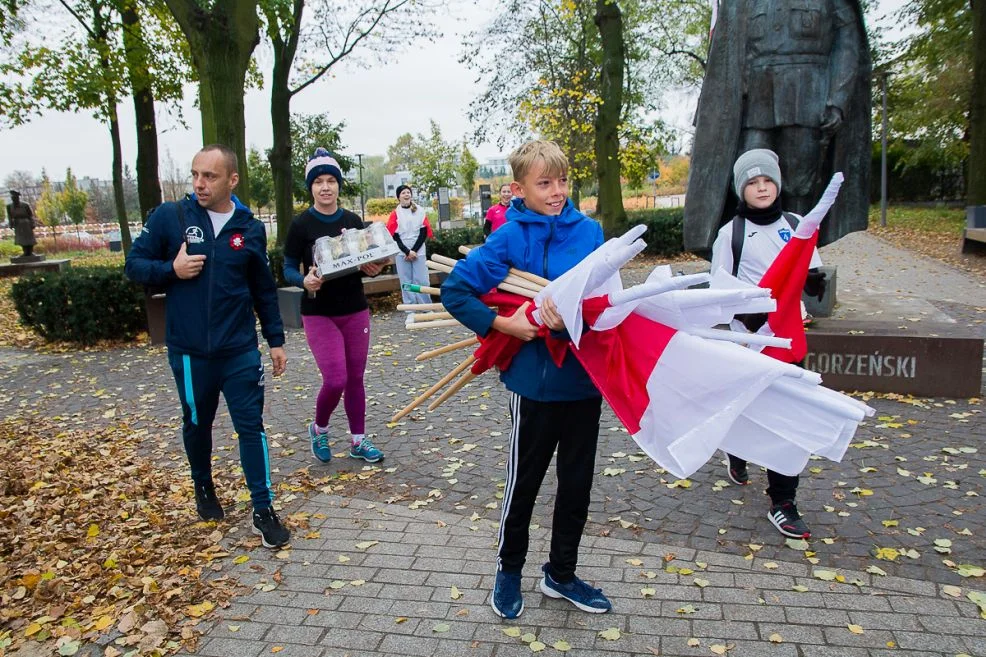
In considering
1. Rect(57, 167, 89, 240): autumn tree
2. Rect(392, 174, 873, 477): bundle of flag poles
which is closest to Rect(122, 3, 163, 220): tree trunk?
Rect(392, 174, 873, 477): bundle of flag poles

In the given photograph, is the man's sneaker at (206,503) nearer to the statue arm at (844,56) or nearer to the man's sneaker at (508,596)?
the man's sneaker at (508,596)

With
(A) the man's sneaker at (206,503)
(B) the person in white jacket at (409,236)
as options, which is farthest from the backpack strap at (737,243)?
(B) the person in white jacket at (409,236)

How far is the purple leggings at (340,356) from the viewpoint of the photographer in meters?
5.28

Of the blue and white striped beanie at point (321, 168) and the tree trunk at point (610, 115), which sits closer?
the blue and white striped beanie at point (321, 168)

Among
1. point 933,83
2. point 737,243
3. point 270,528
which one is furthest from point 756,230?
point 933,83

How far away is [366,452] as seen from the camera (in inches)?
221

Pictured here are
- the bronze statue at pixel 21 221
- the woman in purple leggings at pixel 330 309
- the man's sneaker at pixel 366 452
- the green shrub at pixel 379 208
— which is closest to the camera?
the woman in purple leggings at pixel 330 309

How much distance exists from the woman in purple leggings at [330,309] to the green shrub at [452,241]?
9989 mm

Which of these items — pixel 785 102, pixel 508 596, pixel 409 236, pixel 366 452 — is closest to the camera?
pixel 508 596

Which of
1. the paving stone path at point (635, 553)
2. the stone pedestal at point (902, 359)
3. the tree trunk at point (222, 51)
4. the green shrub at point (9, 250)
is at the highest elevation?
the tree trunk at point (222, 51)

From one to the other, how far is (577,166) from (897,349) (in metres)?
27.0

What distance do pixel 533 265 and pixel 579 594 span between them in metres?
1.48

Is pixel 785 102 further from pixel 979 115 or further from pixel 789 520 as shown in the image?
pixel 979 115

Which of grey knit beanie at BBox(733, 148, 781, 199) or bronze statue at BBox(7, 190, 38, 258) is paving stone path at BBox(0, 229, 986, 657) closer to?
grey knit beanie at BBox(733, 148, 781, 199)
